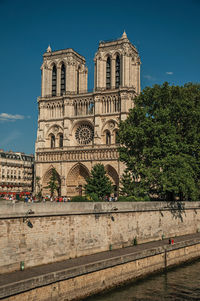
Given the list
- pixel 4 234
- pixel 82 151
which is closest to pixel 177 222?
pixel 4 234

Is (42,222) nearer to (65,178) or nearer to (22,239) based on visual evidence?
(22,239)

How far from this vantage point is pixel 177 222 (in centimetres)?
3275

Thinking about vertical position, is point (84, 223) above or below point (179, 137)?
below

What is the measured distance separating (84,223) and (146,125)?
15.4m

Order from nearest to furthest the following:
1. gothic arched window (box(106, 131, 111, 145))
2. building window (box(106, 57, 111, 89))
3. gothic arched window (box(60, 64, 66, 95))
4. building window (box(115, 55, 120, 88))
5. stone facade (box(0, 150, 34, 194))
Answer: gothic arched window (box(106, 131, 111, 145))
building window (box(115, 55, 120, 88))
building window (box(106, 57, 111, 89))
gothic arched window (box(60, 64, 66, 95))
stone facade (box(0, 150, 34, 194))

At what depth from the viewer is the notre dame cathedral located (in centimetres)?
6347

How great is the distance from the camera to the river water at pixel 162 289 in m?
18.7

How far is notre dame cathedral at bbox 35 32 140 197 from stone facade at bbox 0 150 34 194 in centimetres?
1357

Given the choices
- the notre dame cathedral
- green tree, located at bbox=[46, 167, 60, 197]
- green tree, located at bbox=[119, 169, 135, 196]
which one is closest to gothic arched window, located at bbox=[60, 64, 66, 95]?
the notre dame cathedral

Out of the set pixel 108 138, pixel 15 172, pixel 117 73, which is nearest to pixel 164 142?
pixel 108 138

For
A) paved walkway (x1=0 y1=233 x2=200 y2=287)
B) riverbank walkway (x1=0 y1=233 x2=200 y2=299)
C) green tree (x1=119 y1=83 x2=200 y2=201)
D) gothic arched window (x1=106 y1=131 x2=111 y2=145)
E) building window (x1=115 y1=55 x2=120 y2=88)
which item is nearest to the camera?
riverbank walkway (x1=0 y1=233 x2=200 y2=299)

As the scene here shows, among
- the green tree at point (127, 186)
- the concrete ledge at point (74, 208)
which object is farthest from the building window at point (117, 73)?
the concrete ledge at point (74, 208)

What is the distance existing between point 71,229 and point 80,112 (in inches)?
1860

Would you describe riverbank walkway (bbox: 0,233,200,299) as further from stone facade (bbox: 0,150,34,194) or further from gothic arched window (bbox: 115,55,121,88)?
stone facade (bbox: 0,150,34,194)
